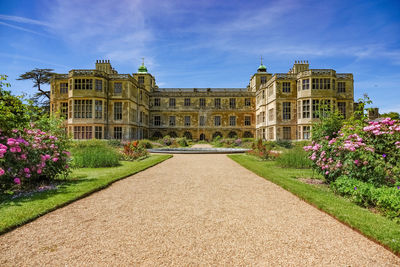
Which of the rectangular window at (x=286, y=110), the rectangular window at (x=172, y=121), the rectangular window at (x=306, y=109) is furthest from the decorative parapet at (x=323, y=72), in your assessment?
the rectangular window at (x=172, y=121)

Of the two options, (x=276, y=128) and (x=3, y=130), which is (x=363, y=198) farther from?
(x=276, y=128)

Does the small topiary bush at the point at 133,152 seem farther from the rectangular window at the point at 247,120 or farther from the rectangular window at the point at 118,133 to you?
the rectangular window at the point at 247,120


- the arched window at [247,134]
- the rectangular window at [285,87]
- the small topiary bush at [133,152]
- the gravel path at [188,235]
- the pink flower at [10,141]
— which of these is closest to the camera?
the gravel path at [188,235]

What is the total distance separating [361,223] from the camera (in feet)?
12.1

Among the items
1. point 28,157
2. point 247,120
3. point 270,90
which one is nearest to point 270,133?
point 270,90

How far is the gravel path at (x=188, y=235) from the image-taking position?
2.80 m

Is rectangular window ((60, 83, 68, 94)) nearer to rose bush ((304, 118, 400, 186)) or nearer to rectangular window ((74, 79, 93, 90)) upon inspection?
rectangular window ((74, 79, 93, 90))

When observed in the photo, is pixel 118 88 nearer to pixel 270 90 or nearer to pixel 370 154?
pixel 270 90

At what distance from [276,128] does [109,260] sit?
2552cm

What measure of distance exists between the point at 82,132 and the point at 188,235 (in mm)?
24348

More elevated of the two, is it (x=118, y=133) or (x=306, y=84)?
(x=306, y=84)

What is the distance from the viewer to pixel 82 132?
968 inches

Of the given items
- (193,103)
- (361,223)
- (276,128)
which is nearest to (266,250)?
(361,223)

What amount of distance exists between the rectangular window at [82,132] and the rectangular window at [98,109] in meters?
1.46
